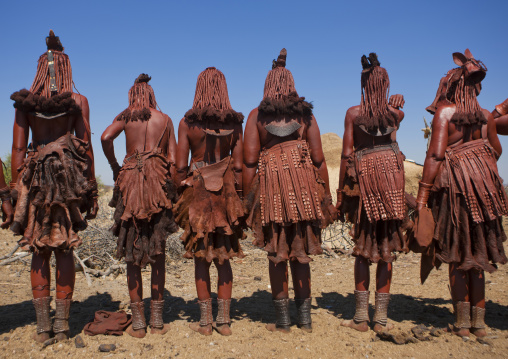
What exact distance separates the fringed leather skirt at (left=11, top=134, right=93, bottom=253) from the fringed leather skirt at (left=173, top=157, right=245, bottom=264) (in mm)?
907

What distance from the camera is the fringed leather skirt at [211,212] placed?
3574 millimetres

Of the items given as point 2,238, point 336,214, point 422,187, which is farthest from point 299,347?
point 2,238

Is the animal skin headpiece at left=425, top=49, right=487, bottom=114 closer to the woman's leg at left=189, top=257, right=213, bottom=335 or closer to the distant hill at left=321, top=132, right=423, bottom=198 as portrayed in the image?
the woman's leg at left=189, top=257, right=213, bottom=335

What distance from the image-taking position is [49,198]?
11.0ft

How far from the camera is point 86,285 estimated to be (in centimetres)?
531

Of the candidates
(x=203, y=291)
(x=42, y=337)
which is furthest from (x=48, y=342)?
(x=203, y=291)

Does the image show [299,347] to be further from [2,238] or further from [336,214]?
[2,238]

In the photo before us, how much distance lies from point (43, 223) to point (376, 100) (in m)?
3.11

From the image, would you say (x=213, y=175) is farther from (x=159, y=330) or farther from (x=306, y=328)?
(x=306, y=328)

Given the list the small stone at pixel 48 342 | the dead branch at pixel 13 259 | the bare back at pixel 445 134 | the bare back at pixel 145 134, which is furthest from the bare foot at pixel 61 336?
the bare back at pixel 445 134

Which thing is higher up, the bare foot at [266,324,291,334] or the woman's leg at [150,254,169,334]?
the woman's leg at [150,254,169,334]

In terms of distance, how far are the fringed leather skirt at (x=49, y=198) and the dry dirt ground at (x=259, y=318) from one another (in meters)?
0.90

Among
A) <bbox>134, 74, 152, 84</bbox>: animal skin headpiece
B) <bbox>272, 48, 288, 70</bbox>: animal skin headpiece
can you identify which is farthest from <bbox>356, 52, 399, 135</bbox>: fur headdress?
<bbox>134, 74, 152, 84</bbox>: animal skin headpiece

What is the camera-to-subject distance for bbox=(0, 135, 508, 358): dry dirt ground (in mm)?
3316
